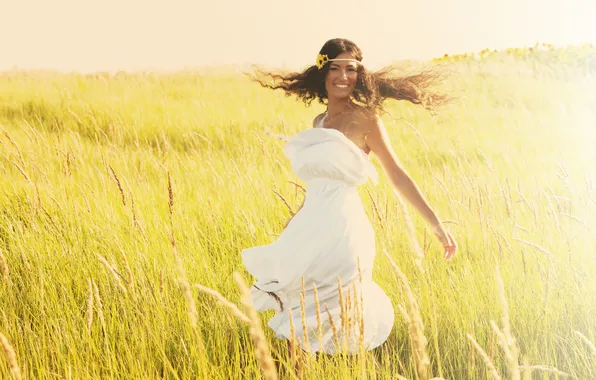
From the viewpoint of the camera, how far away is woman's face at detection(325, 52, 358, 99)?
237 centimetres

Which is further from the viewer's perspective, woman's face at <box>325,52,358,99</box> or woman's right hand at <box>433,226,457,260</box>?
woman's face at <box>325,52,358,99</box>

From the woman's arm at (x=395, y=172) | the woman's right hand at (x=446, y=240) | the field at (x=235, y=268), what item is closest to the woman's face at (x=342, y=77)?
the woman's arm at (x=395, y=172)

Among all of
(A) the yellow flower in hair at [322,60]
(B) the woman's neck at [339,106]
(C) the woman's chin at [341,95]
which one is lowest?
(B) the woman's neck at [339,106]

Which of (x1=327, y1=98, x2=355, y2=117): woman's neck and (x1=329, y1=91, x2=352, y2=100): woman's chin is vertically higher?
(x1=329, y1=91, x2=352, y2=100): woman's chin

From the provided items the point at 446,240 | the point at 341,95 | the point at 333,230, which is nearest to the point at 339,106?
the point at 341,95

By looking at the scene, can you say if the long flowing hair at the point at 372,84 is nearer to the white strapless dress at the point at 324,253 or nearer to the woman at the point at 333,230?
the woman at the point at 333,230

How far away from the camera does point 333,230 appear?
213cm

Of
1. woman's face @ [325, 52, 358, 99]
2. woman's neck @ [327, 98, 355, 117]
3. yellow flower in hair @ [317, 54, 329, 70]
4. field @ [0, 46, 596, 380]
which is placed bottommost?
field @ [0, 46, 596, 380]

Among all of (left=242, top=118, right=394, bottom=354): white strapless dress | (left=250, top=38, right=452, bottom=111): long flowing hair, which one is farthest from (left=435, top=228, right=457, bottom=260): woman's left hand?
(left=250, top=38, right=452, bottom=111): long flowing hair

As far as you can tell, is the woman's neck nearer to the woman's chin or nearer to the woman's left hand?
the woman's chin

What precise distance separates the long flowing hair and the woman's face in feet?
0.13

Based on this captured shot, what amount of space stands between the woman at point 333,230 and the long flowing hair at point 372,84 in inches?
0.6

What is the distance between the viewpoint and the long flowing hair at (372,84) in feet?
→ 7.97

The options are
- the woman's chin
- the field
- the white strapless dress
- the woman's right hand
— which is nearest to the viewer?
the field
